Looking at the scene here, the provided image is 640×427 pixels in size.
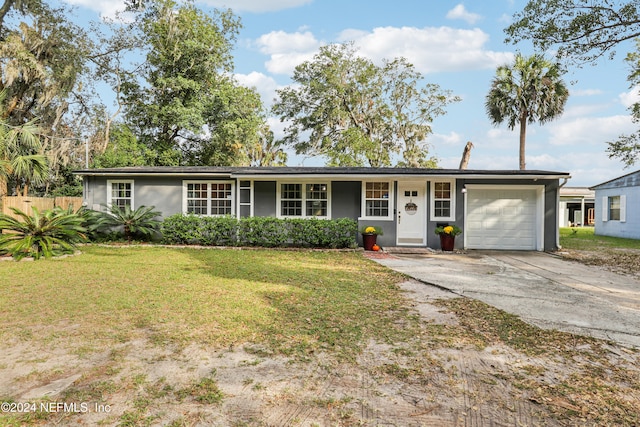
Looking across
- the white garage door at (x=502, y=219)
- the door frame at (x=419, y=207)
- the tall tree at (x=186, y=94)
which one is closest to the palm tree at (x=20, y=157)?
the tall tree at (x=186, y=94)

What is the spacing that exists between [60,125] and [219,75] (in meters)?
9.06

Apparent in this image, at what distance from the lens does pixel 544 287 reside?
6.00 m

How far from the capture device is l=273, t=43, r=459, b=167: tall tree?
72.3ft

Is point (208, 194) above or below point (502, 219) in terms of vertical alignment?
above

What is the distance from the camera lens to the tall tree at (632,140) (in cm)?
1477

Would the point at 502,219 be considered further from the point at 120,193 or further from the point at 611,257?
the point at 120,193

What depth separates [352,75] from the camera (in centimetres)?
2214

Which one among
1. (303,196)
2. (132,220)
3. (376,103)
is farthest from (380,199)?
(376,103)

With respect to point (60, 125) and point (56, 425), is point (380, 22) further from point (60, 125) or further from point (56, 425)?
point (56, 425)

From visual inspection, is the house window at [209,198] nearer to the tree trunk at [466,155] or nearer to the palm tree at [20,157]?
the palm tree at [20,157]

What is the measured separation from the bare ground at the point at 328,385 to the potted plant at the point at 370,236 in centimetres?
717

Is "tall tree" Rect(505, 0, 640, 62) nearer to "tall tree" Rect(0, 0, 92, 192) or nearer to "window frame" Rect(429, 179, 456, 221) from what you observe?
"window frame" Rect(429, 179, 456, 221)

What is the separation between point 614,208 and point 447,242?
12.5 meters

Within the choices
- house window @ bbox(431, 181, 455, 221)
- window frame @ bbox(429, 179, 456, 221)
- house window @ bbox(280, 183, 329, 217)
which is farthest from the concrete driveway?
house window @ bbox(280, 183, 329, 217)
